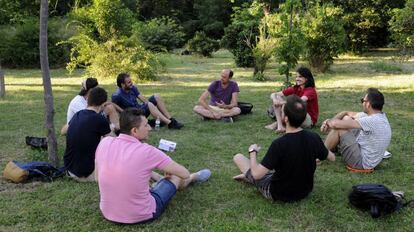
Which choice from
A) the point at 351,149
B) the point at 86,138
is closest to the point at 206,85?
the point at 351,149

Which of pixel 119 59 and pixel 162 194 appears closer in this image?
pixel 162 194

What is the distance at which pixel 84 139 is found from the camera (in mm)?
4934

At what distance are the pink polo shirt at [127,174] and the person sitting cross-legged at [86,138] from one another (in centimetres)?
101

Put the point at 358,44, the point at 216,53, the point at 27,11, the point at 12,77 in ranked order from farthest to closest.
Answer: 1. the point at 216,53
2. the point at 358,44
3. the point at 27,11
4. the point at 12,77

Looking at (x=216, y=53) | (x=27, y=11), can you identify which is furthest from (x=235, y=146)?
(x=216, y=53)

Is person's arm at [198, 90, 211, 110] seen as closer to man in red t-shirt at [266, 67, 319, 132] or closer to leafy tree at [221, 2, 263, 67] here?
man in red t-shirt at [266, 67, 319, 132]

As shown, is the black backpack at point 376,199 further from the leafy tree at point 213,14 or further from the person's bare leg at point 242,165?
the leafy tree at point 213,14

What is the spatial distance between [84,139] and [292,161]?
7.51 ft

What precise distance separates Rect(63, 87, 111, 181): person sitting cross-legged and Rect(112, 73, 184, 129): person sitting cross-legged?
7.95 ft

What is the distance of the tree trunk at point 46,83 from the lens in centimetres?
518

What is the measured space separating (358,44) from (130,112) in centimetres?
2278

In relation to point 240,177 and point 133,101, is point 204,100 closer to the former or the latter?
point 133,101

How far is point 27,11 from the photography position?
21.9m

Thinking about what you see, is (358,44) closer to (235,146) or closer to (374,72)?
(374,72)
